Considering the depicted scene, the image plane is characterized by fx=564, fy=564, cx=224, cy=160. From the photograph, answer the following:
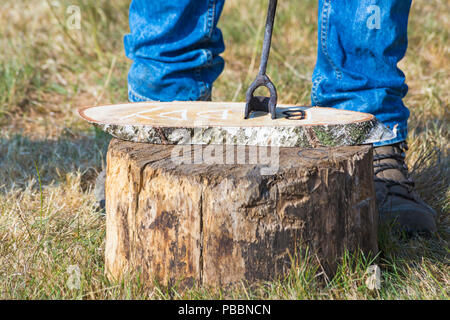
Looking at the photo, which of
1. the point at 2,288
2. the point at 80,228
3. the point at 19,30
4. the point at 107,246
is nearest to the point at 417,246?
the point at 107,246

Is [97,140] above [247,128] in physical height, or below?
below

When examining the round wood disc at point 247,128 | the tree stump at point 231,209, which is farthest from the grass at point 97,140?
the round wood disc at point 247,128

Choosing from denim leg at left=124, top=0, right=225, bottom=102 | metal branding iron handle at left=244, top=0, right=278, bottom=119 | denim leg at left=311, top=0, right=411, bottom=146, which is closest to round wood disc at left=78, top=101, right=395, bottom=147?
metal branding iron handle at left=244, top=0, right=278, bottom=119

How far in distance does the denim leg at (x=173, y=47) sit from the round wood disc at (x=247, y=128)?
467 mm

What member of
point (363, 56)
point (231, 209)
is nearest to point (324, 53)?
point (363, 56)

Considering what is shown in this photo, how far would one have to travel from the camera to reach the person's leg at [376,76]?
1728 millimetres

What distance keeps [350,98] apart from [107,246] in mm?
894

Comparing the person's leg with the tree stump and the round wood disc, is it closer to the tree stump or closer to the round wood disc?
the round wood disc

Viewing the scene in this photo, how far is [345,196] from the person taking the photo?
1374mm

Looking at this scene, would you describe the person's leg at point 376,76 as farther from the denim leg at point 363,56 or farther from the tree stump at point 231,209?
the tree stump at point 231,209

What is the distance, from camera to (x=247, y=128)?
55.1 inches

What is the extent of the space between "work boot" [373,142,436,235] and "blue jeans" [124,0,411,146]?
0.18 ft

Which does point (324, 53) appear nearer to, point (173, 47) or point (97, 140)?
point (173, 47)

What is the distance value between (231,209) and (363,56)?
2.61 feet
